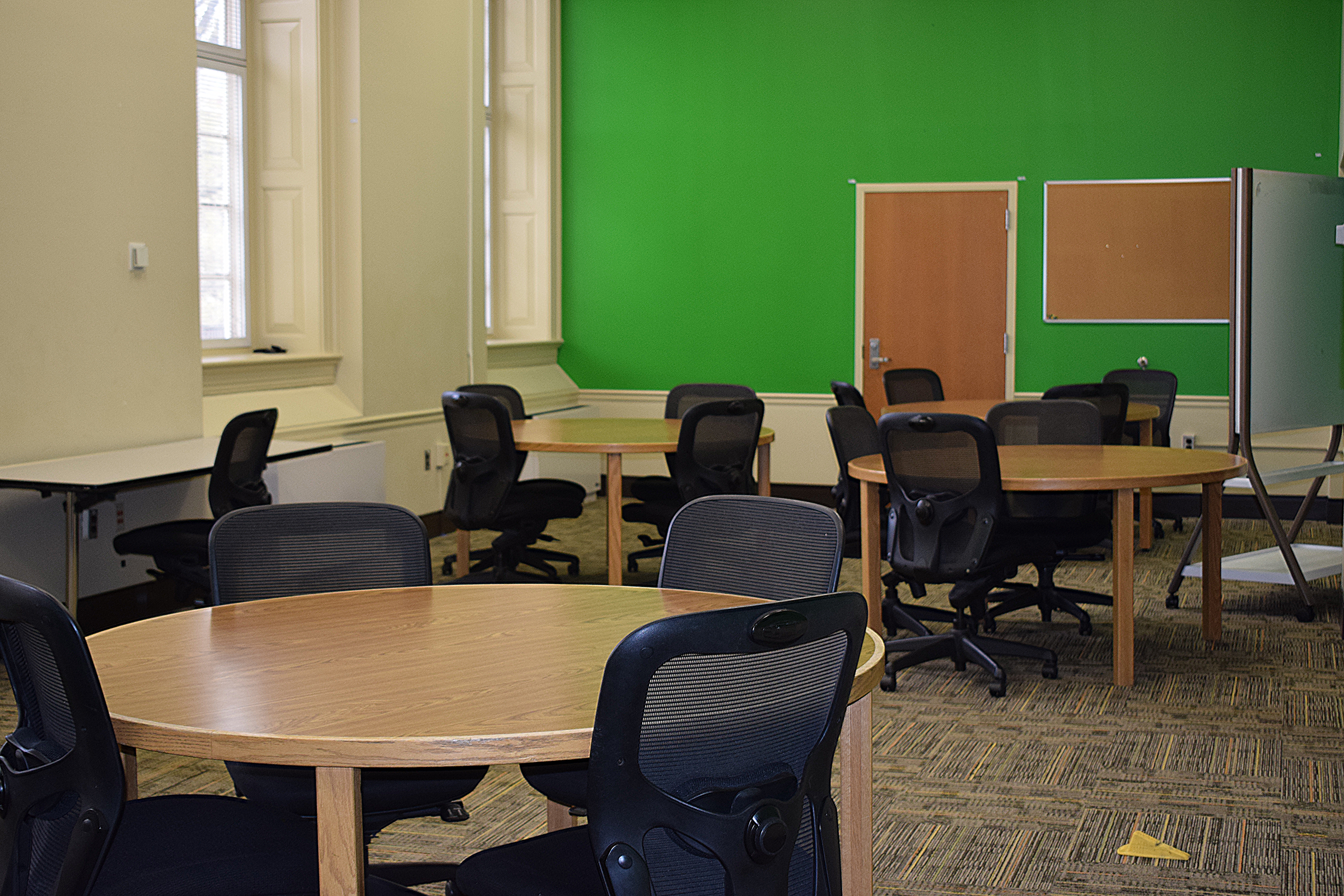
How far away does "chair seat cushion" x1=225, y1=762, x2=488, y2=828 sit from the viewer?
2.26 metres

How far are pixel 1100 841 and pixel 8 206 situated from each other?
4.34 metres

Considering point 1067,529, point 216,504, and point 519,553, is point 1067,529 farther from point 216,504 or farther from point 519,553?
point 216,504

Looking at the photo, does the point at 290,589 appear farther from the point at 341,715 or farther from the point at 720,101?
the point at 720,101

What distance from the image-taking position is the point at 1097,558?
6723 millimetres

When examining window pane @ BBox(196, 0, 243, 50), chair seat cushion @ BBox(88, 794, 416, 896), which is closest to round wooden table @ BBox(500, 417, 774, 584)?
window pane @ BBox(196, 0, 243, 50)

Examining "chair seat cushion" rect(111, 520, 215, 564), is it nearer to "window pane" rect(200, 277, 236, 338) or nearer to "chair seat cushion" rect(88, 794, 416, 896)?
"window pane" rect(200, 277, 236, 338)

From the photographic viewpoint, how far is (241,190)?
6766 mm

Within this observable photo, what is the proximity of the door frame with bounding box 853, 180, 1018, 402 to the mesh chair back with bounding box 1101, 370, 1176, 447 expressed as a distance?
85 cm

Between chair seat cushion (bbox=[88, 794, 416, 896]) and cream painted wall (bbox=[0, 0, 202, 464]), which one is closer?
chair seat cushion (bbox=[88, 794, 416, 896])

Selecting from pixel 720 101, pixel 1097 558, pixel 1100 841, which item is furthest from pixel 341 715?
pixel 720 101

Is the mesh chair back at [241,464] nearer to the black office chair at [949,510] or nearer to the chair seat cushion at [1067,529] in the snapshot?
the black office chair at [949,510]

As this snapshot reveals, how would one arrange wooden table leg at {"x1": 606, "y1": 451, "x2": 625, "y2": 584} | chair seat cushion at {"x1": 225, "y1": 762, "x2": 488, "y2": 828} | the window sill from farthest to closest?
the window sill → wooden table leg at {"x1": 606, "y1": 451, "x2": 625, "y2": 584} → chair seat cushion at {"x1": 225, "y1": 762, "x2": 488, "y2": 828}

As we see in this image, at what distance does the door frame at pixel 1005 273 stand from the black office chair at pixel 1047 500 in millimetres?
3112

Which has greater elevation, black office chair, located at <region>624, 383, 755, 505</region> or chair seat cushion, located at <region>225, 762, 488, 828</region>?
black office chair, located at <region>624, 383, 755, 505</region>
